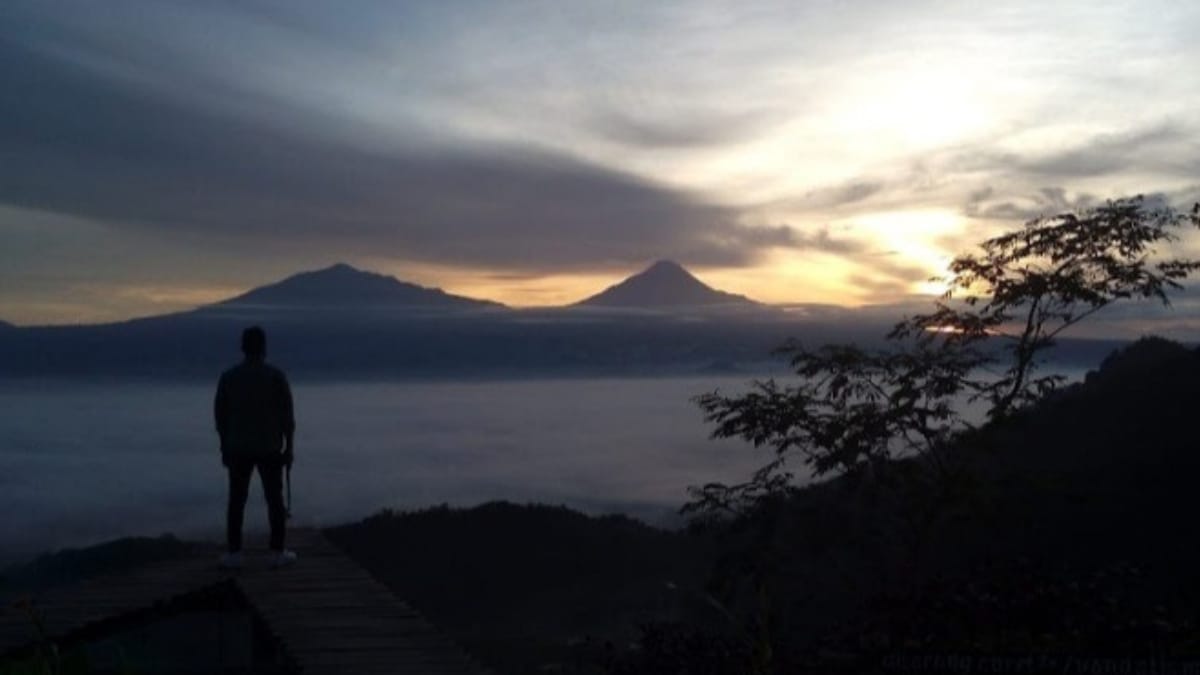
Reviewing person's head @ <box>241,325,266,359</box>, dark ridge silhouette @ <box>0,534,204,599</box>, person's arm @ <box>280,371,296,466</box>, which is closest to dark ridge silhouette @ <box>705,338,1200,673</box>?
person's arm @ <box>280,371,296,466</box>

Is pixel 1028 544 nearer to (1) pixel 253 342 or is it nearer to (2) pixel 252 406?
(2) pixel 252 406

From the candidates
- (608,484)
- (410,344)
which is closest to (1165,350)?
(608,484)

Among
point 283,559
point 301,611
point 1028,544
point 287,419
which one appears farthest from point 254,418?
point 1028,544

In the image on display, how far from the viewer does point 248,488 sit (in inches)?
445

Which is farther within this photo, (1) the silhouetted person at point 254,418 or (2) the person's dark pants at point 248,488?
(2) the person's dark pants at point 248,488

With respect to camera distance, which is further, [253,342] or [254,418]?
[254,418]

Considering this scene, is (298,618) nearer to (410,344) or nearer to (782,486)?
(782,486)

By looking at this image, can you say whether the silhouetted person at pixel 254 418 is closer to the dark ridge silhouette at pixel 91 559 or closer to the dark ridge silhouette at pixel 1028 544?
the dark ridge silhouette at pixel 1028 544

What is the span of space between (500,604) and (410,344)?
280 feet

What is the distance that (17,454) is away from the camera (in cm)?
6016

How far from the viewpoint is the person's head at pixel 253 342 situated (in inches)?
426

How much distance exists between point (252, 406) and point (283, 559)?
1.68m

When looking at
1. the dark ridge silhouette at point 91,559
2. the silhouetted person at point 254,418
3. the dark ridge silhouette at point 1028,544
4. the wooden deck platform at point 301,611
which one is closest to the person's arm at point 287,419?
the silhouetted person at point 254,418

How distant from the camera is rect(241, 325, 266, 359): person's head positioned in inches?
426
